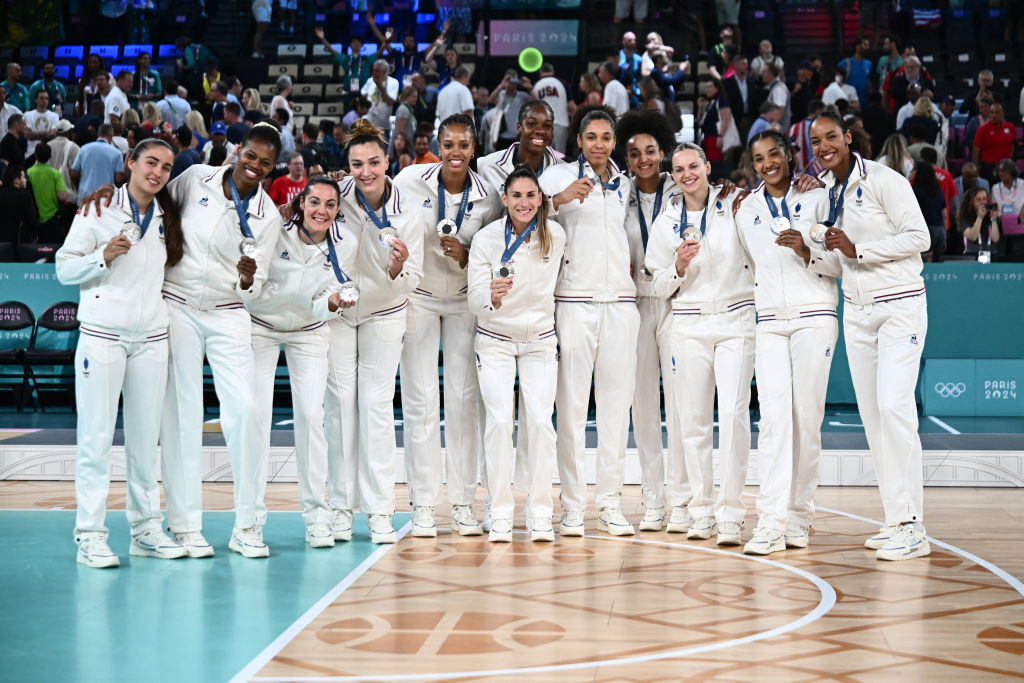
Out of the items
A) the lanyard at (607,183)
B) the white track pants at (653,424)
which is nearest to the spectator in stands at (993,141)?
the white track pants at (653,424)

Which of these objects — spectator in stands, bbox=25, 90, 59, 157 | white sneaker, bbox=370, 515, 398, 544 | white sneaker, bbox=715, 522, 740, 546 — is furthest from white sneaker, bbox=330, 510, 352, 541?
spectator in stands, bbox=25, 90, 59, 157

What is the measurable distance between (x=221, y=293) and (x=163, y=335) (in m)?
0.36

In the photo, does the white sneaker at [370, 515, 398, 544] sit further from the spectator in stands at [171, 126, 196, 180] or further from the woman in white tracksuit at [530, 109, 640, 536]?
the spectator in stands at [171, 126, 196, 180]

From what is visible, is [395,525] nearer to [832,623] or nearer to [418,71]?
[832,623]

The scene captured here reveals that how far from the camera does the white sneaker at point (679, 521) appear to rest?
7.04 metres

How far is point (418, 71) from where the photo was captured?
59.4 ft

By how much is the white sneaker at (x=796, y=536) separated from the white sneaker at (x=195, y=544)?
3.14 metres

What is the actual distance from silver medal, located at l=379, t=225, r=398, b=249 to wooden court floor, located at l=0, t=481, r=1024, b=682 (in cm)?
166

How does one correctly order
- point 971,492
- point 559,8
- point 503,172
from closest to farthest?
point 503,172
point 971,492
point 559,8

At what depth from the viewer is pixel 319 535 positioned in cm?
660

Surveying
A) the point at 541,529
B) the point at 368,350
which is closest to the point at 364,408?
the point at 368,350

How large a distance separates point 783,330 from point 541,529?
1.74 m

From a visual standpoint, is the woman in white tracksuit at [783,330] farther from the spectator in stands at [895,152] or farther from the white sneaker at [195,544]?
the spectator in stands at [895,152]

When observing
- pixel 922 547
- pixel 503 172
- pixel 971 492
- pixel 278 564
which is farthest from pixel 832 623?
pixel 971 492
